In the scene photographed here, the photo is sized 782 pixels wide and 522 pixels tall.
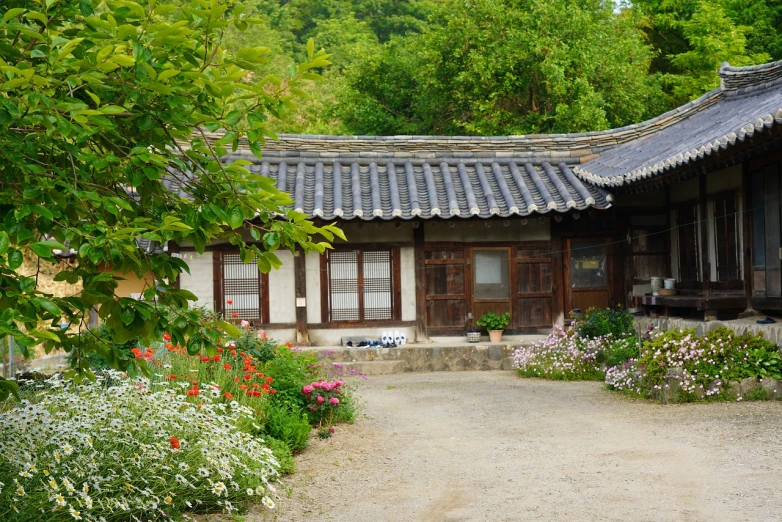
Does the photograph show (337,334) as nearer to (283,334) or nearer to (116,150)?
(283,334)

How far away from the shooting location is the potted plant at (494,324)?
1625 cm

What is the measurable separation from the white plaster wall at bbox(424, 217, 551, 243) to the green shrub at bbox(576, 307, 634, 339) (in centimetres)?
244

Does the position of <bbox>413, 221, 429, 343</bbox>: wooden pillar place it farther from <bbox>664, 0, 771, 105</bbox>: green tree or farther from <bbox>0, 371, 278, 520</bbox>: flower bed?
<bbox>664, 0, 771, 105</bbox>: green tree

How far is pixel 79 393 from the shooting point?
6.80 metres

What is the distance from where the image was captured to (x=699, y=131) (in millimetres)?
14461

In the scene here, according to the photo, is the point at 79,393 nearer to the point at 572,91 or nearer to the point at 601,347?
the point at 601,347

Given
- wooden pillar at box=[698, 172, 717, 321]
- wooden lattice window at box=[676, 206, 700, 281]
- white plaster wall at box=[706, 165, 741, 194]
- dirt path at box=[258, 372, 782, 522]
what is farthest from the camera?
wooden lattice window at box=[676, 206, 700, 281]

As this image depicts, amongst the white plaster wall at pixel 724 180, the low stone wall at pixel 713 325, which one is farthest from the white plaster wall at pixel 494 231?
the white plaster wall at pixel 724 180

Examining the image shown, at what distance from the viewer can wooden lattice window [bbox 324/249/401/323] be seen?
16.5 meters

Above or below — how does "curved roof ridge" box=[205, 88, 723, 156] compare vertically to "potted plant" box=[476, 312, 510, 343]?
above

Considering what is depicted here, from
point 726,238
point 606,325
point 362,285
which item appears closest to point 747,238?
point 726,238

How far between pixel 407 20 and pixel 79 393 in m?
33.0

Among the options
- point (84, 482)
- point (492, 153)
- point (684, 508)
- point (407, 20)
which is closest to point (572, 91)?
point (492, 153)

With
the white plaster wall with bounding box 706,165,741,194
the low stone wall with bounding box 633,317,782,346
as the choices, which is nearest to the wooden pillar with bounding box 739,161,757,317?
the low stone wall with bounding box 633,317,782,346
